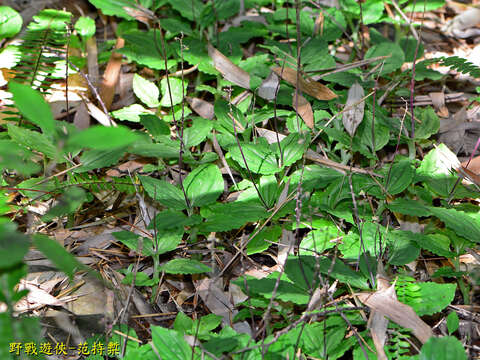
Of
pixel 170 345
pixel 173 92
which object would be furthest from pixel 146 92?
pixel 170 345

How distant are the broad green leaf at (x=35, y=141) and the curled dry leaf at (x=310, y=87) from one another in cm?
113

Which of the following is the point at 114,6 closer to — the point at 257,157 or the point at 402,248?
the point at 257,157

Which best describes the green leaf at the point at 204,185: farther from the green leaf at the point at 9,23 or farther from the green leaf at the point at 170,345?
the green leaf at the point at 9,23

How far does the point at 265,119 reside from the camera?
236 cm

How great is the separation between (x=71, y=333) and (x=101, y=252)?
15.9 inches

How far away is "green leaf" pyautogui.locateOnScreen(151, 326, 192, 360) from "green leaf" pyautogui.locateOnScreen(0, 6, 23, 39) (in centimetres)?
215

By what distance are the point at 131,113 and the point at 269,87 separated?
0.72 m

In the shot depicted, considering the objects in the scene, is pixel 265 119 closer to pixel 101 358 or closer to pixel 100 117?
pixel 100 117

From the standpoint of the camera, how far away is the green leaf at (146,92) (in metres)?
2.52

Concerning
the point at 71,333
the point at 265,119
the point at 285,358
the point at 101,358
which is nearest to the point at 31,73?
the point at 265,119

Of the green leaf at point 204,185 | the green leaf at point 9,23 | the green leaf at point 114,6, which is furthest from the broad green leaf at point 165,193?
the green leaf at point 9,23

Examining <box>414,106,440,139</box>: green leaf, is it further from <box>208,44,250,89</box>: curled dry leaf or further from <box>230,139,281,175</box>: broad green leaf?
<box>208,44,250,89</box>: curled dry leaf

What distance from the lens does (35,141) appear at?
2.06 meters

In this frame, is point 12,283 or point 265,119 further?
point 265,119
